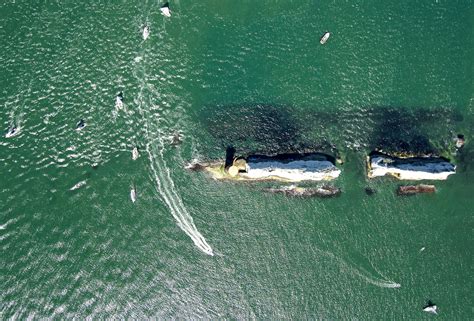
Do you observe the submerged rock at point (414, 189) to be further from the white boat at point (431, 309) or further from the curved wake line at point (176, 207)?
the curved wake line at point (176, 207)

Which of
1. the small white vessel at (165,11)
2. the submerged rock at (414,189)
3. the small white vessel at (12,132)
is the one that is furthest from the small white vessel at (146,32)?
the submerged rock at (414,189)

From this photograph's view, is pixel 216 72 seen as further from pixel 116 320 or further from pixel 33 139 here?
pixel 116 320

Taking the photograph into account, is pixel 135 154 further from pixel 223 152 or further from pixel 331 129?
pixel 331 129

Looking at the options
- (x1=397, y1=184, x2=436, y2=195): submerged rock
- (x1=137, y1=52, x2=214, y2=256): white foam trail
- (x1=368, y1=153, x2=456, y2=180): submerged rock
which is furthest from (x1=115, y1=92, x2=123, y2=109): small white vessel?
(x1=397, y1=184, x2=436, y2=195): submerged rock

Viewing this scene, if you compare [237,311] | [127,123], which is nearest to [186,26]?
[127,123]

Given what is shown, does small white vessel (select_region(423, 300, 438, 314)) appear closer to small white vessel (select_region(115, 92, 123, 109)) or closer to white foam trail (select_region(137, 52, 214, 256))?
white foam trail (select_region(137, 52, 214, 256))
